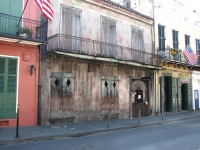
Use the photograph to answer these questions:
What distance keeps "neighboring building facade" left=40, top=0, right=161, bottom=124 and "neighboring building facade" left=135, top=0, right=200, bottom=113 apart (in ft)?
4.49

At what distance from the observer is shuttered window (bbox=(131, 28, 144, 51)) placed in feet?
59.9

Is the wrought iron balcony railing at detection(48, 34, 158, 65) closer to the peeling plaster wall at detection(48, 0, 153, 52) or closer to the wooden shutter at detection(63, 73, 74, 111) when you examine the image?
the peeling plaster wall at detection(48, 0, 153, 52)

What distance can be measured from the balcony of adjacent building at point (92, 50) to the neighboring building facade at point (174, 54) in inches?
115

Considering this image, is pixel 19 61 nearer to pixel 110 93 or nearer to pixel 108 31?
pixel 110 93

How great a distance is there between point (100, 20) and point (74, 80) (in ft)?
14.8

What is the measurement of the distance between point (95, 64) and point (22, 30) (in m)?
5.08

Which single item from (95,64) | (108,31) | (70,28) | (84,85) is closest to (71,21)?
(70,28)

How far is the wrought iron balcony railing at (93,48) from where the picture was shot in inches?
513

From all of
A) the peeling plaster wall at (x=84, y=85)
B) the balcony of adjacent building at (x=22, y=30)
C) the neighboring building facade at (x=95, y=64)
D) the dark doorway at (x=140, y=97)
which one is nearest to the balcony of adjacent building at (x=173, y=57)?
the neighboring building facade at (x=95, y=64)

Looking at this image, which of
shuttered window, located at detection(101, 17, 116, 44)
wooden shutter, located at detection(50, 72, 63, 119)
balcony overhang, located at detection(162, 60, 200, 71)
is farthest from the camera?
balcony overhang, located at detection(162, 60, 200, 71)

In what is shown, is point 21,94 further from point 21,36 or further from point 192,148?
point 192,148

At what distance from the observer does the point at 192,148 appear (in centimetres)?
731

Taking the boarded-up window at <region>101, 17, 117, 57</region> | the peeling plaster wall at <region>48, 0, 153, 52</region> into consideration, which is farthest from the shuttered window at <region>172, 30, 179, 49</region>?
the boarded-up window at <region>101, 17, 117, 57</region>

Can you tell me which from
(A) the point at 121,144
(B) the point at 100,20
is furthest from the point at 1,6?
(A) the point at 121,144
